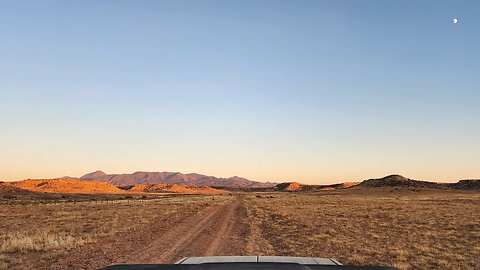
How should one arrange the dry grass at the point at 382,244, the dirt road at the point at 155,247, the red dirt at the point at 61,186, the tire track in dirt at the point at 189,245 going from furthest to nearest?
the red dirt at the point at 61,186, the dry grass at the point at 382,244, the tire track in dirt at the point at 189,245, the dirt road at the point at 155,247

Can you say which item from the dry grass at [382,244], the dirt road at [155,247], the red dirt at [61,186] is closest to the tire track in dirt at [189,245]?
the dirt road at [155,247]

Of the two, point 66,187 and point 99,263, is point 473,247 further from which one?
point 66,187

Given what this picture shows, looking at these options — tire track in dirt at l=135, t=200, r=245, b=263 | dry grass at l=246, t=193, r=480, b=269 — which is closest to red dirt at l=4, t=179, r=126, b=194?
tire track in dirt at l=135, t=200, r=245, b=263

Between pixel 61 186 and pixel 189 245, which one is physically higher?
pixel 61 186

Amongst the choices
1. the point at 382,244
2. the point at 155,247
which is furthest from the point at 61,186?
the point at 382,244

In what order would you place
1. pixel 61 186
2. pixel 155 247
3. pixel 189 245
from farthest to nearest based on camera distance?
pixel 61 186 < pixel 189 245 < pixel 155 247

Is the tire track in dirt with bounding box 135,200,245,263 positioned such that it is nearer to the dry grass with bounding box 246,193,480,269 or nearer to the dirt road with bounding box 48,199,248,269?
the dirt road with bounding box 48,199,248,269

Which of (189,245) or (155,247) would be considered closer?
(155,247)

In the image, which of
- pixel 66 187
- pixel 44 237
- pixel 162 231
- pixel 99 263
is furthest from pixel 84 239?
pixel 66 187

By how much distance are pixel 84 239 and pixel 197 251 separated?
24.0 ft

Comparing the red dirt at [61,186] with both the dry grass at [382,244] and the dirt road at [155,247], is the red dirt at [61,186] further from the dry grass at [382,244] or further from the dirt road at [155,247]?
the dry grass at [382,244]

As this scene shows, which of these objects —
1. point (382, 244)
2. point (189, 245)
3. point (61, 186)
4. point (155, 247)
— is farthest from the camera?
point (61, 186)

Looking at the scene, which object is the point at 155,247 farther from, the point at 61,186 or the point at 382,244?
the point at 61,186

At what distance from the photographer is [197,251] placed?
54.5 ft
